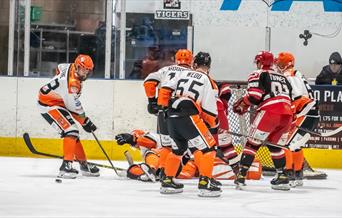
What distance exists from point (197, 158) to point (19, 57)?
205 inches

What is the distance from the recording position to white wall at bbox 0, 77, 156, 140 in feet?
38.9

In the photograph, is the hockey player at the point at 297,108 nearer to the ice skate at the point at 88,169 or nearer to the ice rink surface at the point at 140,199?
the ice rink surface at the point at 140,199

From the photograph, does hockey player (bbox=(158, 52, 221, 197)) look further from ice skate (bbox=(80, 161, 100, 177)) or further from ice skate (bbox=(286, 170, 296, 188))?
ice skate (bbox=(80, 161, 100, 177))

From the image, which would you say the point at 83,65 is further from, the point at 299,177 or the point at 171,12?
the point at 171,12

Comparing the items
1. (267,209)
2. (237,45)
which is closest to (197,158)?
(267,209)

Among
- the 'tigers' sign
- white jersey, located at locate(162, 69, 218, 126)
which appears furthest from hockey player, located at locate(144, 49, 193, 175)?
the 'tigers' sign

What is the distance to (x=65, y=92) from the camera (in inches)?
372

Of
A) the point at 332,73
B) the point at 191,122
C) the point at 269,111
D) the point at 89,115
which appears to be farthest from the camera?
the point at 332,73

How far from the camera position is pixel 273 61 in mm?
8938

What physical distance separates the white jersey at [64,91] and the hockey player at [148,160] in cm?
53

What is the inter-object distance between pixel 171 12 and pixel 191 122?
4936 millimetres

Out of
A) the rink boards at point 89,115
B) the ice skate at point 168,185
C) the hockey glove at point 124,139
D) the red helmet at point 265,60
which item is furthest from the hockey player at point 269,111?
the rink boards at point 89,115

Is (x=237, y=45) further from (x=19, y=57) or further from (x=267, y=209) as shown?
(x=267, y=209)

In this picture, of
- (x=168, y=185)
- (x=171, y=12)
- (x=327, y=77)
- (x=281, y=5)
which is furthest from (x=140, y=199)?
(x=281, y=5)
